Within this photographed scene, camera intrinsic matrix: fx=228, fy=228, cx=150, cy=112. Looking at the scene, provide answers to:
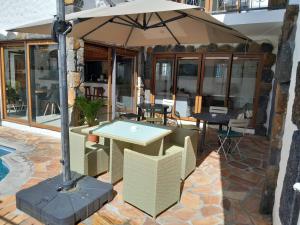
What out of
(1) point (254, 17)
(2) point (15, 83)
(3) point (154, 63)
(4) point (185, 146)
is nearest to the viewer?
(4) point (185, 146)

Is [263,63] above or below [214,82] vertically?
above

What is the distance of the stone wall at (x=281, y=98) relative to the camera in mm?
2363

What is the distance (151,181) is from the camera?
8.26 feet

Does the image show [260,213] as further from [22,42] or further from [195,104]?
[22,42]

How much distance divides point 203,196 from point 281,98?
64.3 inches

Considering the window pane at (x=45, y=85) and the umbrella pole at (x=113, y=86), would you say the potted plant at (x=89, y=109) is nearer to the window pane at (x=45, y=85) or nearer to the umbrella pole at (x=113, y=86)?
the window pane at (x=45, y=85)

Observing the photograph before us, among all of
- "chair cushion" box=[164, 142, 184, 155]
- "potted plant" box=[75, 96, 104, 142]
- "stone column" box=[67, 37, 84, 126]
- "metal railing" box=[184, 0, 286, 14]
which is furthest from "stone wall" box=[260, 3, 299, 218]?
"stone column" box=[67, 37, 84, 126]

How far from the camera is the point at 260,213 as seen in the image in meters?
2.80

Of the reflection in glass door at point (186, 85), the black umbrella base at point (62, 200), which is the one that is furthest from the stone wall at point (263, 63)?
the black umbrella base at point (62, 200)

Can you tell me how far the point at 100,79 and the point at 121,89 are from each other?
2.55m

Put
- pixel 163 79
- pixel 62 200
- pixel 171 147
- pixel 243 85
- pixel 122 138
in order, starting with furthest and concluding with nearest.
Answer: pixel 163 79
pixel 243 85
pixel 171 147
pixel 122 138
pixel 62 200

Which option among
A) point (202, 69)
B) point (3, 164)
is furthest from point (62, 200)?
point (202, 69)

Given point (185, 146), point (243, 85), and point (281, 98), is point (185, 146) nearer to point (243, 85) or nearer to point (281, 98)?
point (281, 98)

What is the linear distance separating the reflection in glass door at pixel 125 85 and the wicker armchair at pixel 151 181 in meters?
4.30
